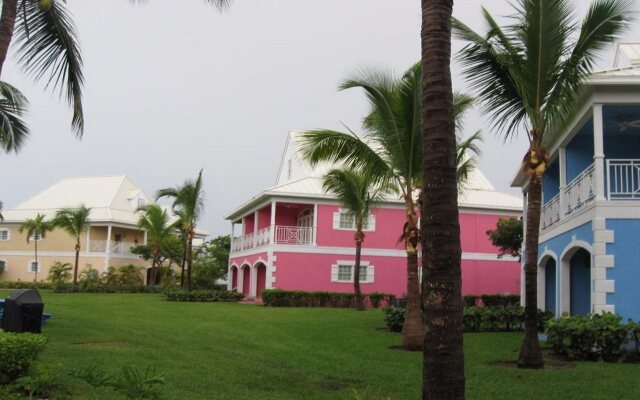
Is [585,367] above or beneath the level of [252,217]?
beneath

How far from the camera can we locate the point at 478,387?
336 inches

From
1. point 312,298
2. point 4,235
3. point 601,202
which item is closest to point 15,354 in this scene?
point 601,202

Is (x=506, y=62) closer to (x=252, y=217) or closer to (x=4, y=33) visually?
(x=4, y=33)

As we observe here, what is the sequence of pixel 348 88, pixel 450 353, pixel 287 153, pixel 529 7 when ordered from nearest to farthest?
pixel 450 353 → pixel 529 7 → pixel 348 88 → pixel 287 153

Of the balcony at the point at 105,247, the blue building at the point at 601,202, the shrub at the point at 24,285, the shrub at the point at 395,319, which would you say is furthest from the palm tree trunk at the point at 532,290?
the balcony at the point at 105,247

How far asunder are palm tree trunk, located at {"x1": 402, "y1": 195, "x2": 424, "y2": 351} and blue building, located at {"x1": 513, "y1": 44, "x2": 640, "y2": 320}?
3394mm

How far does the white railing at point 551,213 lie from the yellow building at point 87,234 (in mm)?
34571

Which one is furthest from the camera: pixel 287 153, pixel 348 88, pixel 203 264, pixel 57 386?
pixel 203 264

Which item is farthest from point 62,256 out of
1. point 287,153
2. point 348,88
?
point 348,88

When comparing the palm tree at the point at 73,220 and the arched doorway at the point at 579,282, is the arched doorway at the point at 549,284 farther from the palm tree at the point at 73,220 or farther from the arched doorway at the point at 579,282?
the palm tree at the point at 73,220

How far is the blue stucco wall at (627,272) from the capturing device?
1172 cm

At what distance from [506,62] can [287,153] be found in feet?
89.6

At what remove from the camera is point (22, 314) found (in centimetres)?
853

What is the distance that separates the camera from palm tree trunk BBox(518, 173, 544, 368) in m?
10.2
